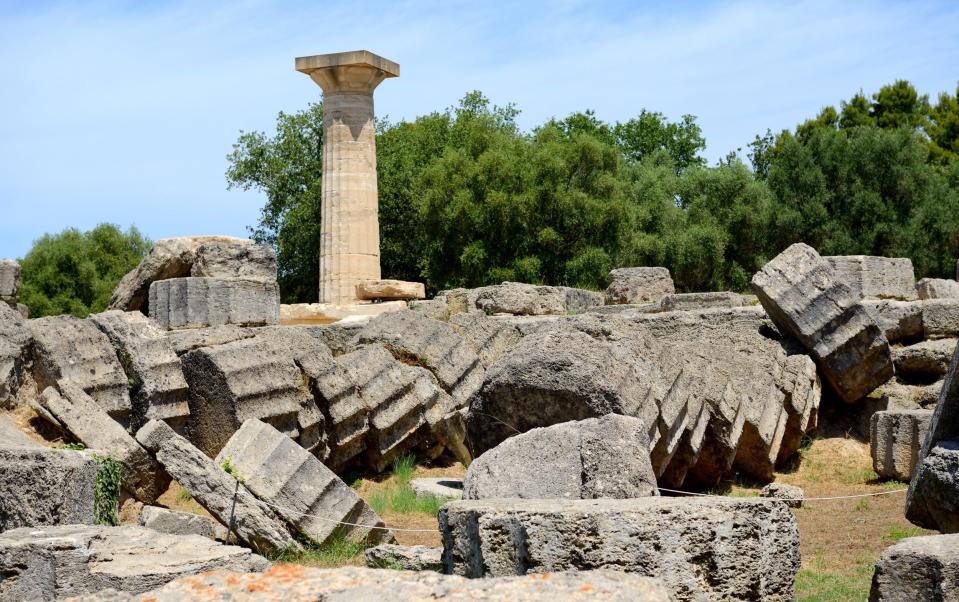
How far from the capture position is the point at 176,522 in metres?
7.60

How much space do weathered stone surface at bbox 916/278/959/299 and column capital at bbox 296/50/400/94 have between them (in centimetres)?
1046

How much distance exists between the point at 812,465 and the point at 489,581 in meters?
8.31

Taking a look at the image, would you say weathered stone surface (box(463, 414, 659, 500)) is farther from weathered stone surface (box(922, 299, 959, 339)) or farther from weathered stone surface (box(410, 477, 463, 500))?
weathered stone surface (box(922, 299, 959, 339))

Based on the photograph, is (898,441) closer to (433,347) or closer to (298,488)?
(433,347)

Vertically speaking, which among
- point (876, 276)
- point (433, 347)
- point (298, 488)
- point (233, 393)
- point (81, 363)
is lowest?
point (298, 488)

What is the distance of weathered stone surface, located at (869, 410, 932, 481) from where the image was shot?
1002cm

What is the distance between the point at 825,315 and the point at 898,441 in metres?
1.51

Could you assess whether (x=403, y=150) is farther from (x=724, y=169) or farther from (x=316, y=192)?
(x=724, y=169)

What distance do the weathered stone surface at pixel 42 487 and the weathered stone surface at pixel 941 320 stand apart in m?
9.05

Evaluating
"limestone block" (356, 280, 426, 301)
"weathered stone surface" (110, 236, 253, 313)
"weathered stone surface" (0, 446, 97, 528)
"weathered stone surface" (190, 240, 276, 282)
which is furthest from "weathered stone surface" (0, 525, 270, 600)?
"limestone block" (356, 280, 426, 301)

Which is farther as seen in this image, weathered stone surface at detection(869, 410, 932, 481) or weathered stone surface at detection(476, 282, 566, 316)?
weathered stone surface at detection(476, 282, 566, 316)

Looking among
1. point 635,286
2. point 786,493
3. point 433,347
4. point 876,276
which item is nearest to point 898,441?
point 786,493

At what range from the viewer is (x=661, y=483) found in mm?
9438

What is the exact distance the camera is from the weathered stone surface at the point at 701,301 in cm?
1401
